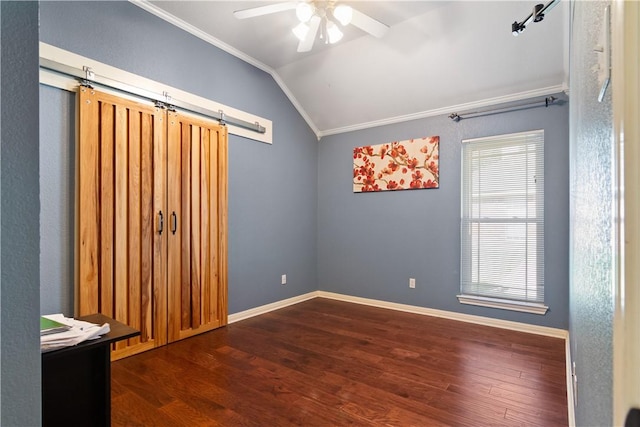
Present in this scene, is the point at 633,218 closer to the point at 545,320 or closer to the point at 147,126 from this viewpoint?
the point at 147,126

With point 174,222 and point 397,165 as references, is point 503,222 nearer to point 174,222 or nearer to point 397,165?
point 397,165

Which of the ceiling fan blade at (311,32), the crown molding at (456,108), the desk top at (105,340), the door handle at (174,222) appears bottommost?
the desk top at (105,340)

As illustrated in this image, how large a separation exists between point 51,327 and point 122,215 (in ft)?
4.54

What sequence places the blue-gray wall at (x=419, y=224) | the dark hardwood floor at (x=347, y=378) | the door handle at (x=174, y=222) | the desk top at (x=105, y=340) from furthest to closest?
the blue-gray wall at (x=419, y=224) < the door handle at (x=174, y=222) < the dark hardwood floor at (x=347, y=378) < the desk top at (x=105, y=340)

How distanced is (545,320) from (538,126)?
6.26 ft

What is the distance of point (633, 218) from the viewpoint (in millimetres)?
292

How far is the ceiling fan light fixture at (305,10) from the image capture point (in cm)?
230

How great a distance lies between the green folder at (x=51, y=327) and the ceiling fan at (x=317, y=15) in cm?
223

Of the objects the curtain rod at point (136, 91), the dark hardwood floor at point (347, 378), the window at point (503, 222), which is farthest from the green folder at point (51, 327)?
the window at point (503, 222)

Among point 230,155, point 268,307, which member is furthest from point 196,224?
point 268,307

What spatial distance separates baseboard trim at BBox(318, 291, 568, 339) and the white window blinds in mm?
252

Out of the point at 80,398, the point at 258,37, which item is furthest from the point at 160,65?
the point at 80,398

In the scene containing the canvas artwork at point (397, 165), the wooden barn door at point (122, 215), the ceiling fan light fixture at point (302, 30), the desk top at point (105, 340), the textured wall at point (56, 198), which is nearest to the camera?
the desk top at point (105, 340)

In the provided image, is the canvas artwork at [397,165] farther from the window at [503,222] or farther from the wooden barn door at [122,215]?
the wooden barn door at [122,215]
